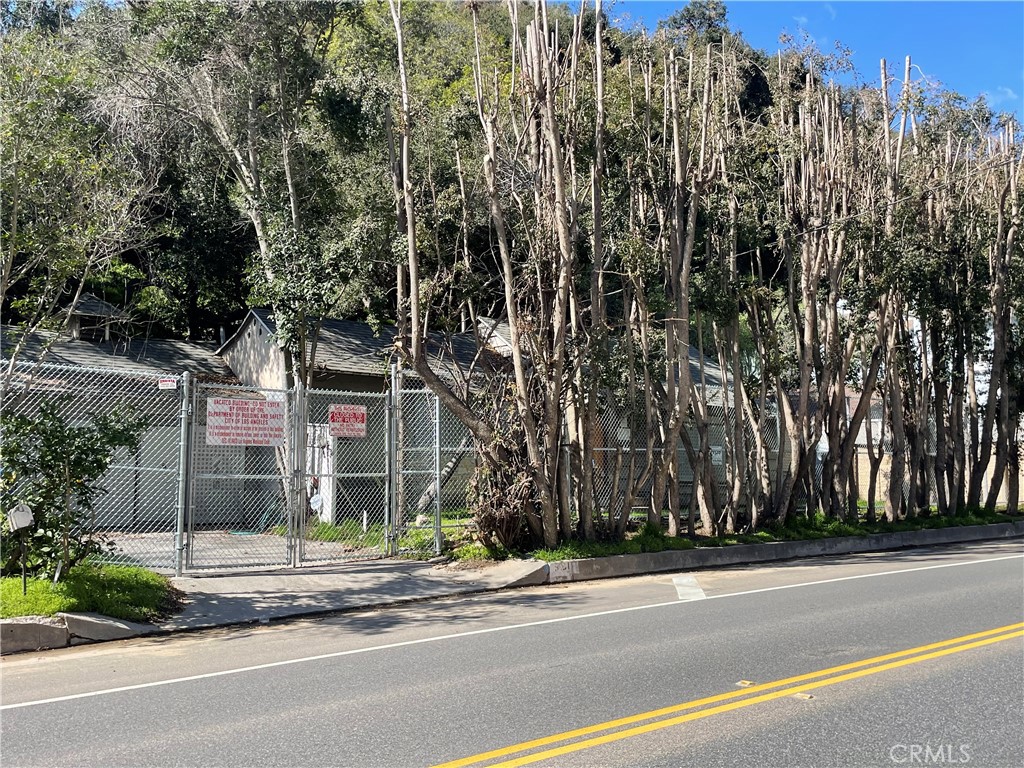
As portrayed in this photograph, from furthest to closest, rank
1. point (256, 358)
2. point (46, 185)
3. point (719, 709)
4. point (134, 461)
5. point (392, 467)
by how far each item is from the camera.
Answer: point (256, 358), point (134, 461), point (392, 467), point (46, 185), point (719, 709)

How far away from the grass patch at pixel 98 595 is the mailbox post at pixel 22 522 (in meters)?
0.16

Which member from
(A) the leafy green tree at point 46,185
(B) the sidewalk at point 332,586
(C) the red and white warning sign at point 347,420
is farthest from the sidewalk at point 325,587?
(A) the leafy green tree at point 46,185

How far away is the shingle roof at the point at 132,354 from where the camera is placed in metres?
20.8

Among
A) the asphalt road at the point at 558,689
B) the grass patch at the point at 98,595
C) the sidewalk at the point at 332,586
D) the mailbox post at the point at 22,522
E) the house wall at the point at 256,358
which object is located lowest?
the asphalt road at the point at 558,689

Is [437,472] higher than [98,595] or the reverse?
higher

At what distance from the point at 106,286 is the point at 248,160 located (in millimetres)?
8863

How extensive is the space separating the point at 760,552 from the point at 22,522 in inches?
475

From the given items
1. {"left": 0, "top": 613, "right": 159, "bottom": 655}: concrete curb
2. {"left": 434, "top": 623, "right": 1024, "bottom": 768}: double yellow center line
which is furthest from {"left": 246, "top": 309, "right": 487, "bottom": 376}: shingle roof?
{"left": 434, "top": 623, "right": 1024, "bottom": 768}: double yellow center line

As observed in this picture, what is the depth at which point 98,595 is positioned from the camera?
372 inches

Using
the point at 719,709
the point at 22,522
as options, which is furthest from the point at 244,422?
the point at 719,709

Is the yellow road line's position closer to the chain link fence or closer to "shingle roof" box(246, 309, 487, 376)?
the chain link fence

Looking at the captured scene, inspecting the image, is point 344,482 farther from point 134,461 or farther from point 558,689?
point 558,689

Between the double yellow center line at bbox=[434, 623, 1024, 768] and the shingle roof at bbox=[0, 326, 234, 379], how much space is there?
17.4m

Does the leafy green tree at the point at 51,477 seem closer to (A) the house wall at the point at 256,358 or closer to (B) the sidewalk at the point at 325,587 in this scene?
(B) the sidewalk at the point at 325,587
